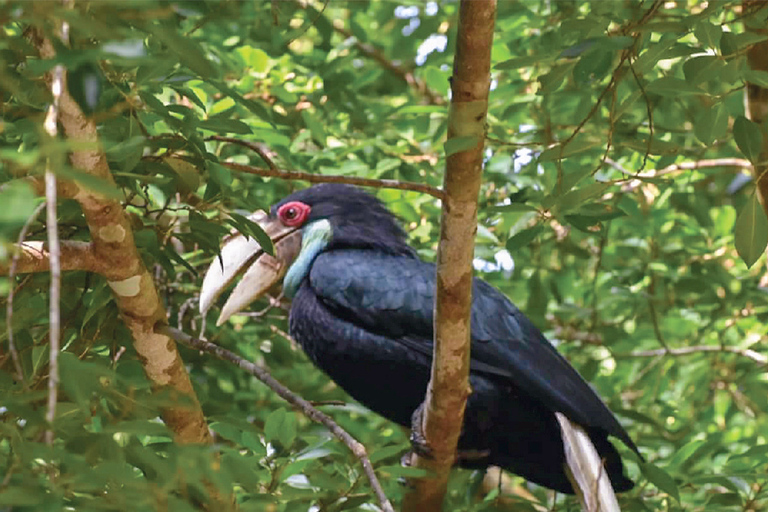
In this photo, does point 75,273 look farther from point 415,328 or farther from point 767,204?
point 767,204

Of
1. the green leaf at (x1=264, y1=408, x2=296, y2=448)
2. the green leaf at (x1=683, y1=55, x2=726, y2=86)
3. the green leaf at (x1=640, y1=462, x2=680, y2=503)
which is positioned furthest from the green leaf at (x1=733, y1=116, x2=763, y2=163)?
the green leaf at (x1=264, y1=408, x2=296, y2=448)

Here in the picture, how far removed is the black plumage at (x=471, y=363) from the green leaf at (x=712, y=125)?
32.6 inches

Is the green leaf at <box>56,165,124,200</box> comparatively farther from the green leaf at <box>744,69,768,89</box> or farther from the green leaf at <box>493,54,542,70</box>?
the green leaf at <box>744,69,768,89</box>

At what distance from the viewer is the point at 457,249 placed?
2.05 meters

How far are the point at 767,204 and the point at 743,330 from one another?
48.2 inches

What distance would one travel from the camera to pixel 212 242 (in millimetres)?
2137

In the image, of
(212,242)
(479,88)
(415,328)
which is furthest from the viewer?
(415,328)

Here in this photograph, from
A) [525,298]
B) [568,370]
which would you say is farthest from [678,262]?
[568,370]

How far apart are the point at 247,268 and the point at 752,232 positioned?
165 cm

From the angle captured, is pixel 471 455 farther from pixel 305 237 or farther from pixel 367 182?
pixel 367 182

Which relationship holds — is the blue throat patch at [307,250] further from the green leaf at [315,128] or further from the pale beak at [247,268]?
the green leaf at [315,128]

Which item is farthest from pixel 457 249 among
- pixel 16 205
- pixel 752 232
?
pixel 16 205

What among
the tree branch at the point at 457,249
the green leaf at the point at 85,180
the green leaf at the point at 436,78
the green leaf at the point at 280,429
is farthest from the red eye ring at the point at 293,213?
the green leaf at the point at 85,180

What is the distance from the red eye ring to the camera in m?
3.33
